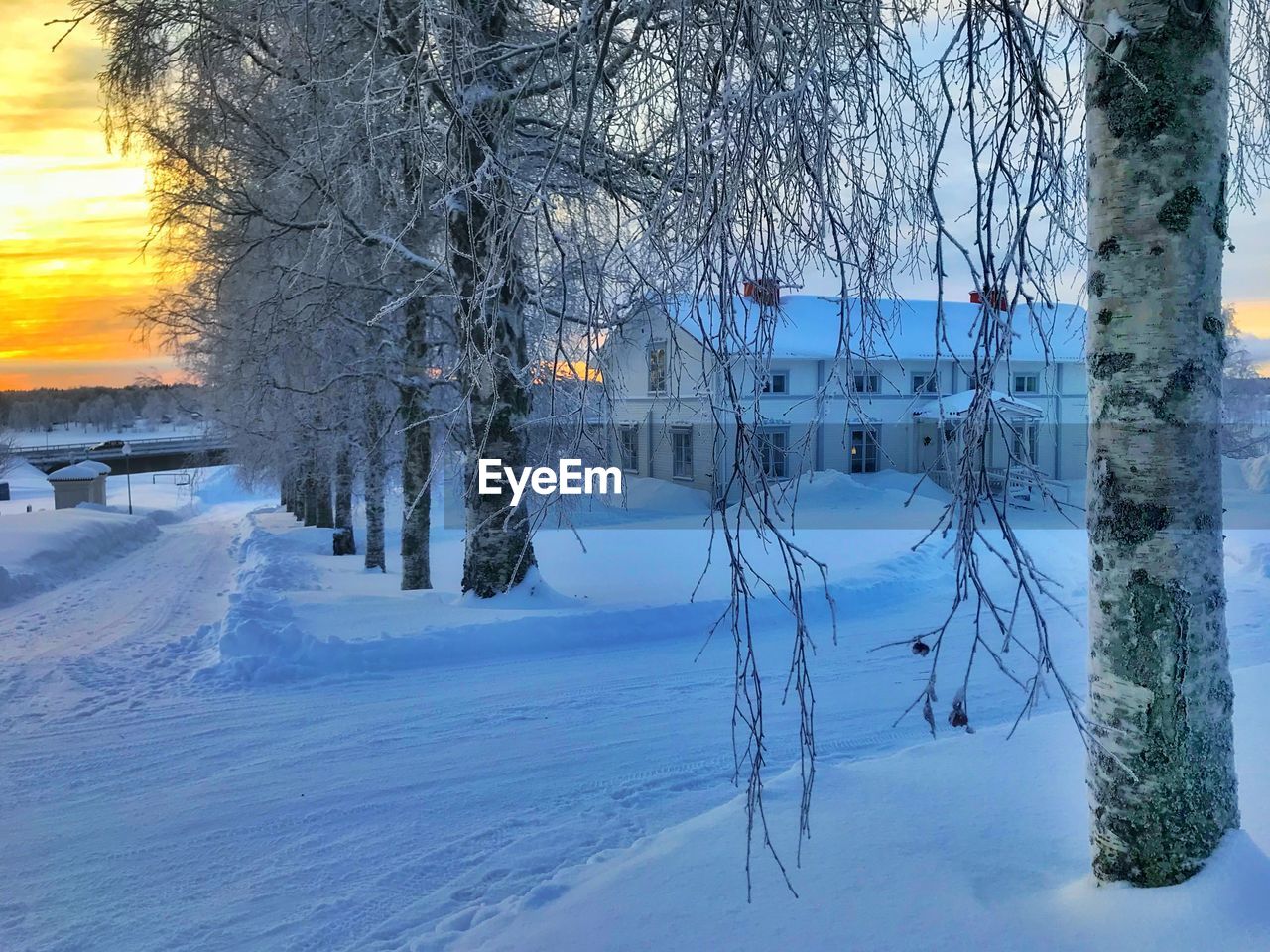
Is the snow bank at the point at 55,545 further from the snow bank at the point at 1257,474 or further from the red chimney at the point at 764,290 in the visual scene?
the snow bank at the point at 1257,474

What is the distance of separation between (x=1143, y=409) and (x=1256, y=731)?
263 cm

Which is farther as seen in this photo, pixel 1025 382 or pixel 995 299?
pixel 1025 382

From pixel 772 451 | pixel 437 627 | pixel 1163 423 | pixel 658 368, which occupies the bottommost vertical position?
pixel 437 627

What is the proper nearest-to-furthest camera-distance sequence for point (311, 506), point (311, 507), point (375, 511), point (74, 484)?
point (375, 511) → point (311, 506) → point (311, 507) → point (74, 484)

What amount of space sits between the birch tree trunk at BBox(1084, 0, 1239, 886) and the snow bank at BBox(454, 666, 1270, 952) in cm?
24

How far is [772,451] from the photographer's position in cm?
519

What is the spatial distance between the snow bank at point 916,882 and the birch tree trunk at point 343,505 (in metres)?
14.0

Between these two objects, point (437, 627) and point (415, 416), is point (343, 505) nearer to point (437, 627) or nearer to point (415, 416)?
point (415, 416)

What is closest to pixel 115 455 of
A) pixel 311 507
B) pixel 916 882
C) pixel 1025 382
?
pixel 311 507

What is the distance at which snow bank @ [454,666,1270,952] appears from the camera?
267 cm

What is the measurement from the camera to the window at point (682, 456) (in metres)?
26.8

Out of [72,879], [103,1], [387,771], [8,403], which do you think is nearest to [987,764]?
[387,771]

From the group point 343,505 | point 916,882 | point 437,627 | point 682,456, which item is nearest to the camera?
point 916,882

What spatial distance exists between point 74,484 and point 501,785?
104 feet
